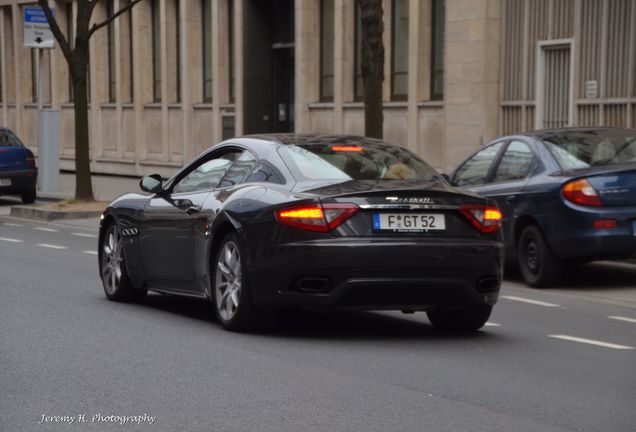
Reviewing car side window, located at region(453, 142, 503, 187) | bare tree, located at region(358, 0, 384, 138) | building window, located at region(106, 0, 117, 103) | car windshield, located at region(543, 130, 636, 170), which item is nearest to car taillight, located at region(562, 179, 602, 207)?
car windshield, located at region(543, 130, 636, 170)

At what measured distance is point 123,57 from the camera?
3566 cm

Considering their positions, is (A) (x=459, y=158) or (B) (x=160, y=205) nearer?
(B) (x=160, y=205)

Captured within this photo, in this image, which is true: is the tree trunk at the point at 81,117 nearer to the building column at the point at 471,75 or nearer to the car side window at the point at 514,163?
the building column at the point at 471,75

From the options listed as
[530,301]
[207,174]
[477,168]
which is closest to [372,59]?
[477,168]

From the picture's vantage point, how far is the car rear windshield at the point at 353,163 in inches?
364

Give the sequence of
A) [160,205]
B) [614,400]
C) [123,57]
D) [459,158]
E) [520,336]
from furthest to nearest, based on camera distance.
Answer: [123,57], [459,158], [160,205], [520,336], [614,400]

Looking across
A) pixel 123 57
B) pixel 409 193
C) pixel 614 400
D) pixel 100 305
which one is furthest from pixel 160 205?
pixel 123 57

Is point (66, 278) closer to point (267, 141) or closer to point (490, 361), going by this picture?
point (267, 141)

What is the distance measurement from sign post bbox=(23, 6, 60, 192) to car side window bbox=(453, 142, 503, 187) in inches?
568

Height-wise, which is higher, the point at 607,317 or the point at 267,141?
the point at 267,141

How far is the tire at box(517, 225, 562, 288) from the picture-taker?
12867 mm

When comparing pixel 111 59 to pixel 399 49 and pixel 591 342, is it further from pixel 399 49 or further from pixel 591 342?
pixel 591 342

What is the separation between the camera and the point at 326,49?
2850 cm

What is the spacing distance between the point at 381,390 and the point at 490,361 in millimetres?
1323
